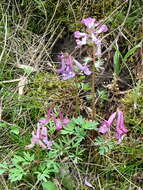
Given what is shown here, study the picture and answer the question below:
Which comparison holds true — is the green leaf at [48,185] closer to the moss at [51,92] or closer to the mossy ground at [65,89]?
the mossy ground at [65,89]

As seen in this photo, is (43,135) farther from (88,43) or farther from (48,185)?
(88,43)

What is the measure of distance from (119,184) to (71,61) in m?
0.63

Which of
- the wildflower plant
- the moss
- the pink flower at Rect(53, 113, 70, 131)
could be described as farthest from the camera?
the moss

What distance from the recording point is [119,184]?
2012 mm

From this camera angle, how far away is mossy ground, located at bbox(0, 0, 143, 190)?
203 cm

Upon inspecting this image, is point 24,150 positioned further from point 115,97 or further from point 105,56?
point 105,56

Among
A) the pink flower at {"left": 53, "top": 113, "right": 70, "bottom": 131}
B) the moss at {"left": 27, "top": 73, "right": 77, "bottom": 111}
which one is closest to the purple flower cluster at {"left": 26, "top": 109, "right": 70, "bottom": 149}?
the pink flower at {"left": 53, "top": 113, "right": 70, "bottom": 131}

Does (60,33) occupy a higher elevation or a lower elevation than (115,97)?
higher

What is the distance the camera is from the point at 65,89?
2404 millimetres

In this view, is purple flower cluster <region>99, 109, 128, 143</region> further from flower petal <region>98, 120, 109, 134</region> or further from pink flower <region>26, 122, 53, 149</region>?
pink flower <region>26, 122, 53, 149</region>

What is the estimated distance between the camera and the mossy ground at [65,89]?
203 centimetres

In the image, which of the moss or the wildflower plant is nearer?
the wildflower plant

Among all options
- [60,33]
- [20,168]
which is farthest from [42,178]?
[60,33]

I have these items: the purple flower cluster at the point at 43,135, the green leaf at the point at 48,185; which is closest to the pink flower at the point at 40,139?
the purple flower cluster at the point at 43,135
